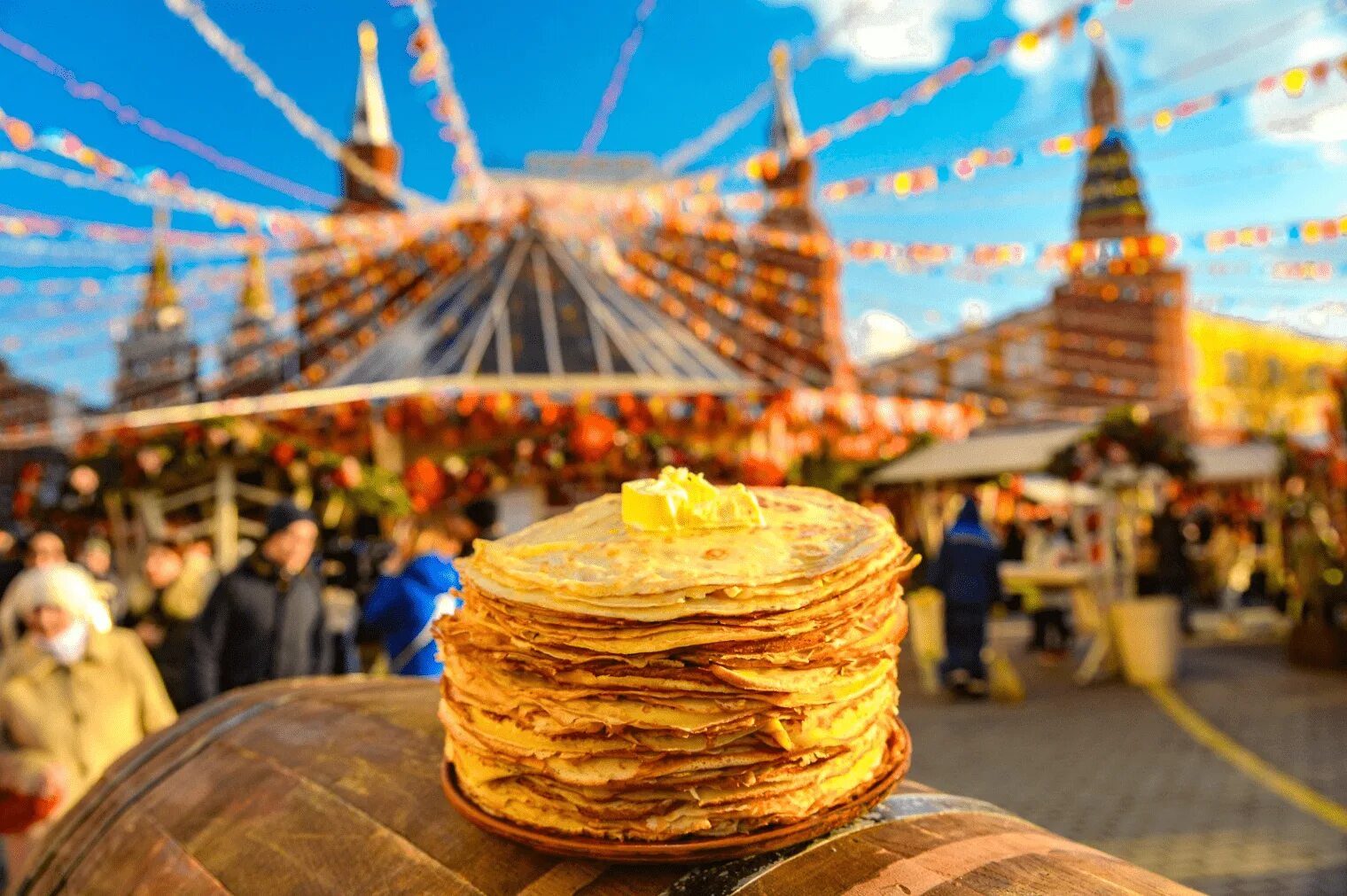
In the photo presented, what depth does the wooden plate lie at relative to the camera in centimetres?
122

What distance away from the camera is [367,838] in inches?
59.8

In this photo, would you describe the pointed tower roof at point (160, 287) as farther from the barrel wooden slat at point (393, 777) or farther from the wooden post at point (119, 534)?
the barrel wooden slat at point (393, 777)

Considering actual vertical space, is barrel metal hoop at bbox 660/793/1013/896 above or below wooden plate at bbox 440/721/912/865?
below

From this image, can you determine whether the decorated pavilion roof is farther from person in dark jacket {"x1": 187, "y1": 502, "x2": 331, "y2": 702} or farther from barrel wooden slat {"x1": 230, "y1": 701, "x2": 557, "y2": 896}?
barrel wooden slat {"x1": 230, "y1": 701, "x2": 557, "y2": 896}

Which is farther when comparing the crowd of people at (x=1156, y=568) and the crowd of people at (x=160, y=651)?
the crowd of people at (x=1156, y=568)

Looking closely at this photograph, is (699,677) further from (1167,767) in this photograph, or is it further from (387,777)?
(1167,767)

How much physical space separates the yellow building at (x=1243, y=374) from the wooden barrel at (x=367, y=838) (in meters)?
30.4

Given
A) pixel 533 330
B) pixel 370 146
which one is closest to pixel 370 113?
pixel 370 146

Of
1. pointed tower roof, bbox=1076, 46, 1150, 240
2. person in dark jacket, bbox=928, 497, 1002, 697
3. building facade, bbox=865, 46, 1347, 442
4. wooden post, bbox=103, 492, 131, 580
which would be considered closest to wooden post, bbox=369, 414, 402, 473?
wooden post, bbox=103, 492, 131, 580

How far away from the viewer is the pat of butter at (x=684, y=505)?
1.37 m

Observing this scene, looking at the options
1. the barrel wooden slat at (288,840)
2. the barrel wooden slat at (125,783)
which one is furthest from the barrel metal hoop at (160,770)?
the barrel wooden slat at (288,840)

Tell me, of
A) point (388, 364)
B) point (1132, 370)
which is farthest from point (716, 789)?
point (1132, 370)

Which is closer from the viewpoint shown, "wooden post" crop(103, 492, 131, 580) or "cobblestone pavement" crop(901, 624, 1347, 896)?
"cobblestone pavement" crop(901, 624, 1347, 896)

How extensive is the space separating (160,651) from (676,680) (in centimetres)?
551
